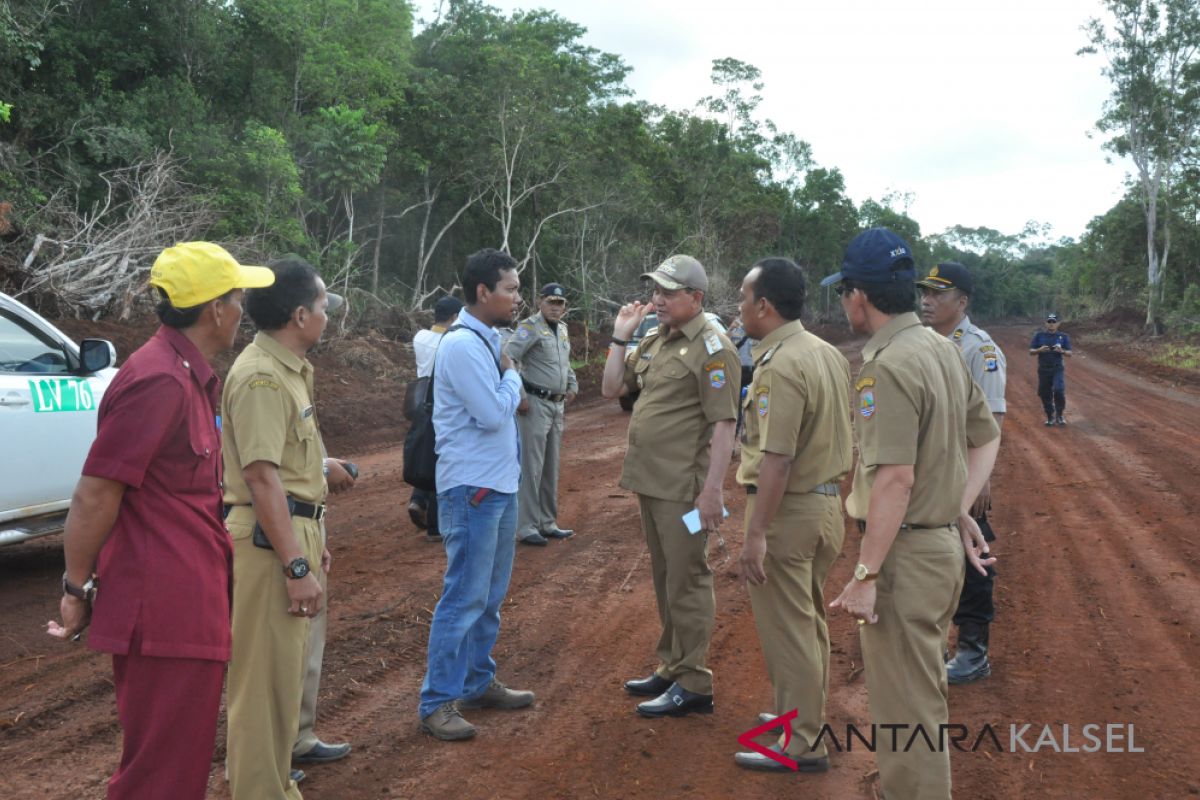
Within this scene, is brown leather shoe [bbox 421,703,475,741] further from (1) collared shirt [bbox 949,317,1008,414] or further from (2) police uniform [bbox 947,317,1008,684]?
(1) collared shirt [bbox 949,317,1008,414]

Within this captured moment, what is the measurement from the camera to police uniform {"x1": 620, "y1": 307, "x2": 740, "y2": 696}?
4527mm

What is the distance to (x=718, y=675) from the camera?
16.9 feet

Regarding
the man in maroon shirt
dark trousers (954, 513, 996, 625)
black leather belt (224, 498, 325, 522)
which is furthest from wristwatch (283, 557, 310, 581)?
dark trousers (954, 513, 996, 625)

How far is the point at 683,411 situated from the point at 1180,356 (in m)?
30.6

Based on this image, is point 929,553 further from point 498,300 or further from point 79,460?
point 79,460

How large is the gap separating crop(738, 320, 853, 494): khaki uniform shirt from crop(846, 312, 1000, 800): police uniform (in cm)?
72

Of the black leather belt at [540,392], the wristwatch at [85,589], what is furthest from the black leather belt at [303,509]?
the black leather belt at [540,392]

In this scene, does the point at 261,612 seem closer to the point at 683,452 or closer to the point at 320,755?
the point at 320,755

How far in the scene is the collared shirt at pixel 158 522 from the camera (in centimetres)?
250

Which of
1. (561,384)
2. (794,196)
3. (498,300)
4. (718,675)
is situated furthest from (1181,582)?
(794,196)

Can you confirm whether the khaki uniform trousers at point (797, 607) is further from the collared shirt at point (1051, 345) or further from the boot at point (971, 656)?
the collared shirt at point (1051, 345)

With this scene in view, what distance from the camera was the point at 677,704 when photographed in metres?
4.56

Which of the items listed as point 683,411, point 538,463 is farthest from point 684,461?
point 538,463

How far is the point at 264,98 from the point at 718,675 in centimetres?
1808
